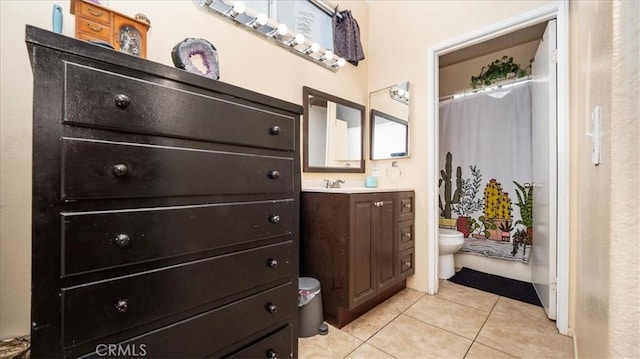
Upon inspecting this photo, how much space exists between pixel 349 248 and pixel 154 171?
117cm

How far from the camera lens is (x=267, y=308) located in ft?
3.24

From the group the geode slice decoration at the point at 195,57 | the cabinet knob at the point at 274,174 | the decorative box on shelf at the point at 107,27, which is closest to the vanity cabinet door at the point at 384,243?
the cabinet knob at the point at 274,174

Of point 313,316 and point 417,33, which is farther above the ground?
point 417,33

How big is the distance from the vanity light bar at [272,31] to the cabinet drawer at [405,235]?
5.04 feet

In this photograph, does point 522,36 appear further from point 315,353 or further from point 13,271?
point 13,271

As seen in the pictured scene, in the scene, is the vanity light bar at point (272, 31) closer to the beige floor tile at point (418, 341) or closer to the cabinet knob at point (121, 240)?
the cabinet knob at point (121, 240)

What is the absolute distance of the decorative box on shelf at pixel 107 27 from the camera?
34.0 inches

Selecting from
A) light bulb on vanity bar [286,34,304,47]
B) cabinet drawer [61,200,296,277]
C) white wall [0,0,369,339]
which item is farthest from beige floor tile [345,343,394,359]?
light bulb on vanity bar [286,34,304,47]

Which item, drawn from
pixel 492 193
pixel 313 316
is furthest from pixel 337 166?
pixel 492 193

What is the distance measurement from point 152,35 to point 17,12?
18.6 inches

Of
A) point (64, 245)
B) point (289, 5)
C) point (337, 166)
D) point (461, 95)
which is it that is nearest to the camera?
point (64, 245)

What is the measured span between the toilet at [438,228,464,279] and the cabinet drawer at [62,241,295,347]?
2101 mm

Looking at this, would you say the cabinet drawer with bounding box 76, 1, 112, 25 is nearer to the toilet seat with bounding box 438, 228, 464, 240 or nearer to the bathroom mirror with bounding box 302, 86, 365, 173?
the bathroom mirror with bounding box 302, 86, 365, 173

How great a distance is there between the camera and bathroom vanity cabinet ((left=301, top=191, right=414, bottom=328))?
158 centimetres
